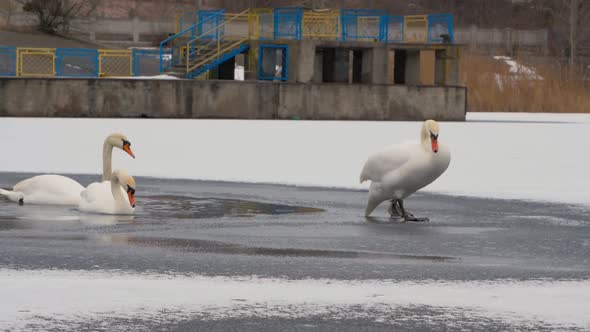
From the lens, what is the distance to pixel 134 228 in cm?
1249

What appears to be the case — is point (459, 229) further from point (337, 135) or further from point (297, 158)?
point (337, 135)

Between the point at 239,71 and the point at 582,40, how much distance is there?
101 ft

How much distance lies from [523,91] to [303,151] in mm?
21576

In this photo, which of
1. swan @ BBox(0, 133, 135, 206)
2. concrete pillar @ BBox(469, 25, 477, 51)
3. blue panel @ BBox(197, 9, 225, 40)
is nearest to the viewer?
swan @ BBox(0, 133, 135, 206)

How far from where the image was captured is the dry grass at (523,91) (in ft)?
147

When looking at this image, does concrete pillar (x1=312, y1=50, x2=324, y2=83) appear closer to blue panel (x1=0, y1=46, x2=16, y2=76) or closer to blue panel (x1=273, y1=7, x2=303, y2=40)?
blue panel (x1=273, y1=7, x2=303, y2=40)

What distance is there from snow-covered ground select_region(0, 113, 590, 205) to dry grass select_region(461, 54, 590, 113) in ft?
18.5

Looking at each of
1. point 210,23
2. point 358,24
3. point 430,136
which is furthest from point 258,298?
point 210,23

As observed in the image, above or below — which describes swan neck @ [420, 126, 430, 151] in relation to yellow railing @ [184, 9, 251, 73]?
below

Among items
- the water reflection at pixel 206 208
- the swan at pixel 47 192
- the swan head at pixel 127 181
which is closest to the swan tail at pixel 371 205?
the water reflection at pixel 206 208

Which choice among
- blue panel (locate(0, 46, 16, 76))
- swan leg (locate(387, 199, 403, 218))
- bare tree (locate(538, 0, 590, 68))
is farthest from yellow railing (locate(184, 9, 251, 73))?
bare tree (locate(538, 0, 590, 68))

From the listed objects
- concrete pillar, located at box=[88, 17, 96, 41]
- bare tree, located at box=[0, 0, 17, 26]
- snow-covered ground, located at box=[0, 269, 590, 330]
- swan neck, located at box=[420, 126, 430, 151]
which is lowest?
snow-covered ground, located at box=[0, 269, 590, 330]

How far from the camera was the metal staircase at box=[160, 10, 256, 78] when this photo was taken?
4109 centimetres

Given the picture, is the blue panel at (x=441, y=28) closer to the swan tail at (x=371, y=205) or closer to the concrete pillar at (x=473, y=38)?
the concrete pillar at (x=473, y=38)
